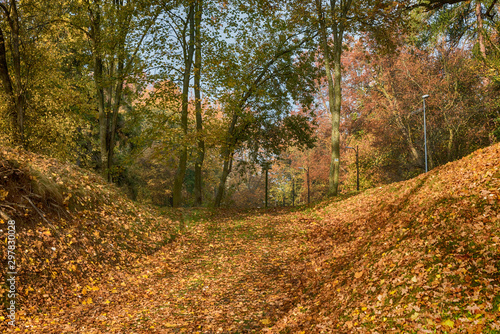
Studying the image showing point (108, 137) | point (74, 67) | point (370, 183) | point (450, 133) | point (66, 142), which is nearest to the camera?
point (108, 137)

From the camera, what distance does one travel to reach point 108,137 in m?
17.5

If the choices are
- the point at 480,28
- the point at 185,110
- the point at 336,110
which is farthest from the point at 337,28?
the point at 480,28

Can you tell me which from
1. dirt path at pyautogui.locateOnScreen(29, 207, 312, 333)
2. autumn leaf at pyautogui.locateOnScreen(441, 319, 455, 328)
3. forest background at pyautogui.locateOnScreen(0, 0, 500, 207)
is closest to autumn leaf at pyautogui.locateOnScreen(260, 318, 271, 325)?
dirt path at pyautogui.locateOnScreen(29, 207, 312, 333)

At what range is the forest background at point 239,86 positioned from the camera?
55.4 feet

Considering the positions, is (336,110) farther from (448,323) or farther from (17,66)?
(448,323)

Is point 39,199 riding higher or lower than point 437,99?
lower

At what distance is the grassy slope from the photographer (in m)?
5.41

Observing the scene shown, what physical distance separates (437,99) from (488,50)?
4535 millimetres

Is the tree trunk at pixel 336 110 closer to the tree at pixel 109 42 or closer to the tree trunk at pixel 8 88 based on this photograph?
the tree at pixel 109 42

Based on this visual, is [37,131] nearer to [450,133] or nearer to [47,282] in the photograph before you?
[47,282]

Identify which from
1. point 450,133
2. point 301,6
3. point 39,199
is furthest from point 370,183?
point 39,199

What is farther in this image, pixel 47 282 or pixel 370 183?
pixel 370 183

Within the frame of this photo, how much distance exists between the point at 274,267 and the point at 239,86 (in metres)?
11.9

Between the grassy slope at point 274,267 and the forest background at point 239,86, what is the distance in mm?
5430
